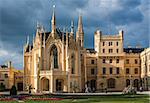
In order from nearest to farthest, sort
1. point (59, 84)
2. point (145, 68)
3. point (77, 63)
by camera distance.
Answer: point (59, 84) < point (77, 63) < point (145, 68)

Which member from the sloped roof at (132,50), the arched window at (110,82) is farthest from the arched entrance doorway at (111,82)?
the sloped roof at (132,50)

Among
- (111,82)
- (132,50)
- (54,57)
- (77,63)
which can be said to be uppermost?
(132,50)

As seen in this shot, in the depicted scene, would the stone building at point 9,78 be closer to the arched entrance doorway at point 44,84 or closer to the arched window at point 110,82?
the arched entrance doorway at point 44,84

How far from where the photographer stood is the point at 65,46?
83688 millimetres

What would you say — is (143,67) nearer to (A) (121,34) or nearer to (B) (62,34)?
(A) (121,34)

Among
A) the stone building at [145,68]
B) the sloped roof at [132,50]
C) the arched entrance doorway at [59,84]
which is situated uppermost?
the sloped roof at [132,50]

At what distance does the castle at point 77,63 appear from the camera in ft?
272

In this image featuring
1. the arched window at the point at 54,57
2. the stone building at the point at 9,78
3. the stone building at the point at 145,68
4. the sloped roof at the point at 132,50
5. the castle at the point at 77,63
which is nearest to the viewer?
the castle at the point at 77,63

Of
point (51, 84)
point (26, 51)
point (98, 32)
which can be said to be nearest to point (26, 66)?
point (26, 51)

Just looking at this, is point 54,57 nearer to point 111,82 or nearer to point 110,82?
point 110,82

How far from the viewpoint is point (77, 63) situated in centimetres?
8512

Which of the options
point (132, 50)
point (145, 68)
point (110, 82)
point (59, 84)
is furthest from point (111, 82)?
point (59, 84)

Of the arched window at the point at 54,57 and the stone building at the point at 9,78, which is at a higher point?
the arched window at the point at 54,57

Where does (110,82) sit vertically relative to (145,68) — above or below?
below
